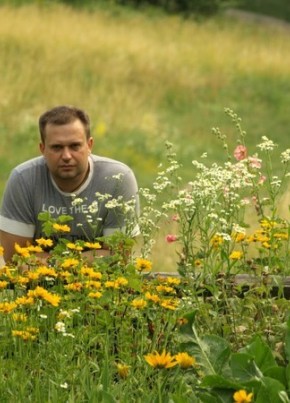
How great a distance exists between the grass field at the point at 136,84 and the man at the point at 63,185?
742 cm

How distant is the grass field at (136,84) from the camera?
58.3 feet

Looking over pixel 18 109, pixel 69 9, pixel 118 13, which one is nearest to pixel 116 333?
pixel 18 109

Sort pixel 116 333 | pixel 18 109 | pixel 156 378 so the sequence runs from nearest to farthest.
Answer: pixel 156 378 < pixel 116 333 < pixel 18 109

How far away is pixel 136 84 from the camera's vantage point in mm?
21047

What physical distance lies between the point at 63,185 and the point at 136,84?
47.3ft

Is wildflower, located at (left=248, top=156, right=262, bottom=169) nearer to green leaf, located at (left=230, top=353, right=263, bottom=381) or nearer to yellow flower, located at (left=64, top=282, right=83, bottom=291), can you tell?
yellow flower, located at (left=64, top=282, right=83, bottom=291)

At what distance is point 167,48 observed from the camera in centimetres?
2452

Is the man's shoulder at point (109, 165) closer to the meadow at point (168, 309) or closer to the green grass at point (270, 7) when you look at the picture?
the meadow at point (168, 309)

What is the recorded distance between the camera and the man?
21.6 feet

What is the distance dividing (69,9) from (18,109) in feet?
28.3

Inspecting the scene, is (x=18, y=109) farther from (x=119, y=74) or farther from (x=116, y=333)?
(x=116, y=333)

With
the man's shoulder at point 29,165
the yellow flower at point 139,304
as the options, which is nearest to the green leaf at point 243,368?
the yellow flower at point 139,304

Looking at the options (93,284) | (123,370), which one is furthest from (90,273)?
(123,370)

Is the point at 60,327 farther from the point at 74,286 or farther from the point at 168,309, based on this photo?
the point at 168,309
